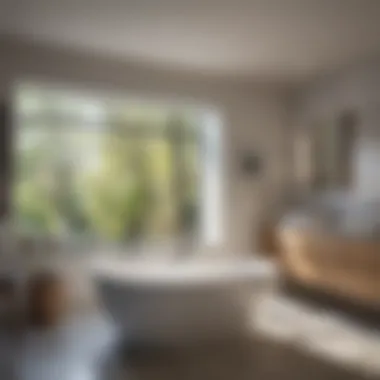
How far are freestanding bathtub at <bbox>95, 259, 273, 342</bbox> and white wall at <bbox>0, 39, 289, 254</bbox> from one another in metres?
1.87

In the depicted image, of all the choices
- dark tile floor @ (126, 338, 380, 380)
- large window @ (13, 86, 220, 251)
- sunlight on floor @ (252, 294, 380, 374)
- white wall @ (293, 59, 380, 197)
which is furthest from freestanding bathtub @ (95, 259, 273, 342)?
white wall @ (293, 59, 380, 197)

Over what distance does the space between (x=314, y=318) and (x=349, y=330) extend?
18.2 inches

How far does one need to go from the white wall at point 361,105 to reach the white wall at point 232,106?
640mm

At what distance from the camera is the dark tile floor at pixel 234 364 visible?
3346 mm

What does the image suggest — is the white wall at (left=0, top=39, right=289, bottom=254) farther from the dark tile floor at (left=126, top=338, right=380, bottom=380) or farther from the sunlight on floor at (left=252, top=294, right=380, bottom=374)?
the dark tile floor at (left=126, top=338, right=380, bottom=380)

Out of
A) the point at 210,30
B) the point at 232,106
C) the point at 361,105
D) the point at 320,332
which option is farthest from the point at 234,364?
the point at 232,106

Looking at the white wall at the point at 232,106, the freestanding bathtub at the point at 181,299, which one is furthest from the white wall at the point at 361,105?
the freestanding bathtub at the point at 181,299

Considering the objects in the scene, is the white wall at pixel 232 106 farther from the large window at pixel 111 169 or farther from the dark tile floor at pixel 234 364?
the dark tile floor at pixel 234 364

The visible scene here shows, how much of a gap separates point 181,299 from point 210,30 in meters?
2.06

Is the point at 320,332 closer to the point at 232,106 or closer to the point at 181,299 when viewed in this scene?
the point at 181,299

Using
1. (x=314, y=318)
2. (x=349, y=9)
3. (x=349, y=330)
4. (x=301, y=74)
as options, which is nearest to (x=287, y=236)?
(x=314, y=318)

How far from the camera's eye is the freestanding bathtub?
13.1 ft

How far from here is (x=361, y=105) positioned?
18.7ft

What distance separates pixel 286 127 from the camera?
22.1 feet
